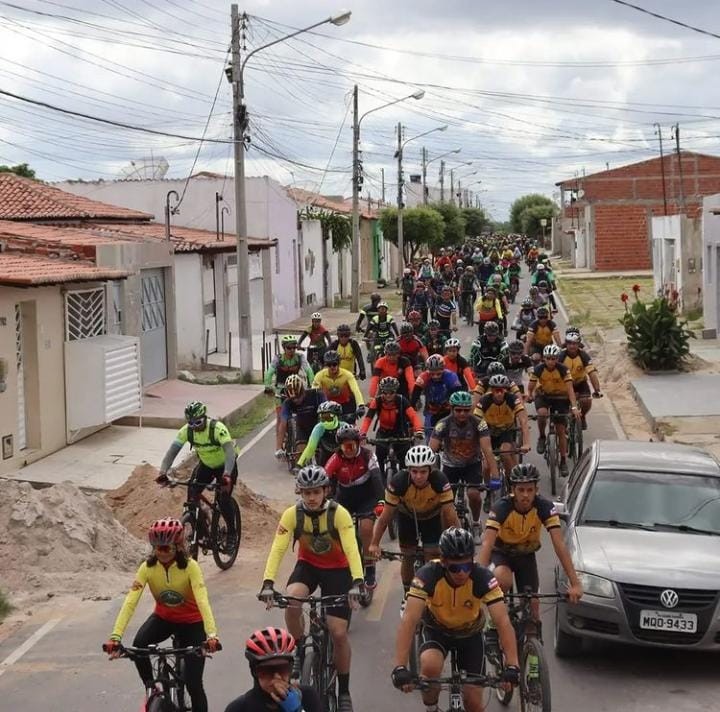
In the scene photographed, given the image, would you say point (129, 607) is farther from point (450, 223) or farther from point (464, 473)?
point (450, 223)

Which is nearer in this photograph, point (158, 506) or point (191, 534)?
point (191, 534)

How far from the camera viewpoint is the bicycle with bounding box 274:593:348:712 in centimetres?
771

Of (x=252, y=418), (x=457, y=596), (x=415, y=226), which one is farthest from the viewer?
(x=415, y=226)

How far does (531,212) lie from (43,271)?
121764 millimetres

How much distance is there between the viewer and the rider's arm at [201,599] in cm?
729

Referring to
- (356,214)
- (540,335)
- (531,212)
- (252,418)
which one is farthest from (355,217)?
(531,212)

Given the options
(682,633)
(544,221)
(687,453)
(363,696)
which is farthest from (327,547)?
(544,221)

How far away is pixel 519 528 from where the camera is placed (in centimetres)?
873

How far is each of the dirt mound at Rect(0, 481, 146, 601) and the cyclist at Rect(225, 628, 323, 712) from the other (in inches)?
253

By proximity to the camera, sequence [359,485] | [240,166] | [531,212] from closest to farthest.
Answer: [359,485], [240,166], [531,212]

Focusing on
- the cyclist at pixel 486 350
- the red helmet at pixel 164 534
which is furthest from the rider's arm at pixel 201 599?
the cyclist at pixel 486 350

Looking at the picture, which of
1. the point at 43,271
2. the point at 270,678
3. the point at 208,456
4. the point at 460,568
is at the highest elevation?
the point at 43,271

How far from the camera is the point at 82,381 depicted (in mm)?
19359

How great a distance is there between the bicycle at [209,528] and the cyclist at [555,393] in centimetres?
486
